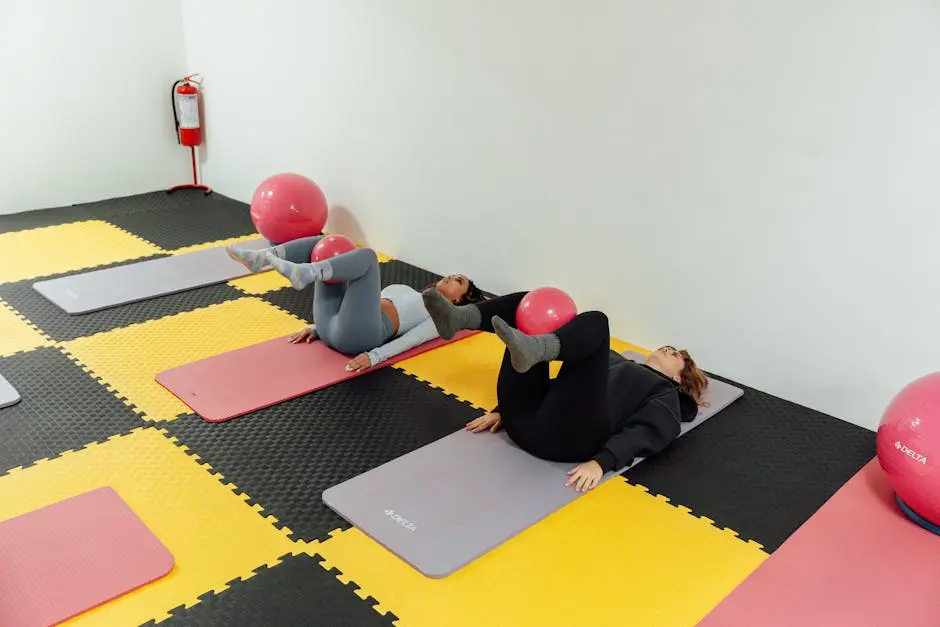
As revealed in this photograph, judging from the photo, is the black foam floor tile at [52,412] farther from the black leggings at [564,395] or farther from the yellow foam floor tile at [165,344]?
the black leggings at [564,395]

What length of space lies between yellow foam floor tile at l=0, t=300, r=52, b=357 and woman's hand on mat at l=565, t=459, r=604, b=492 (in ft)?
7.76

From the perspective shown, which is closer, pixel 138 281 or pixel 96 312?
pixel 96 312

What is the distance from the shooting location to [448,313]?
263 centimetres

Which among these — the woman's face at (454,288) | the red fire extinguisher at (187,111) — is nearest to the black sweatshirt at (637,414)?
the woman's face at (454,288)

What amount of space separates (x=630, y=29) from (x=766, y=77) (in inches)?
24.7

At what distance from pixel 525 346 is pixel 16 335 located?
8.09ft

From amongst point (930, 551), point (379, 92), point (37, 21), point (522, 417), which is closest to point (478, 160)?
point (379, 92)

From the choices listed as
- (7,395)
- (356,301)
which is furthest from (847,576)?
(7,395)

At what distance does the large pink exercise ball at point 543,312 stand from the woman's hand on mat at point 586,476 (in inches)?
18.1

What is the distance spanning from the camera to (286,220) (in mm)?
4547

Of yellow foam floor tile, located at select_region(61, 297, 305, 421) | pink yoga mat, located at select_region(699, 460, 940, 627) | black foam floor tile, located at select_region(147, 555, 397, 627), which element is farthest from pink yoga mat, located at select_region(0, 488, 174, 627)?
pink yoga mat, located at select_region(699, 460, 940, 627)

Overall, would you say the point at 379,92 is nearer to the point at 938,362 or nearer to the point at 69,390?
the point at 69,390

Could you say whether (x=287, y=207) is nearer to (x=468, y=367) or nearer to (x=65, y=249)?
(x=65, y=249)

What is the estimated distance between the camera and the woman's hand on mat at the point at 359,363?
3.40 m
